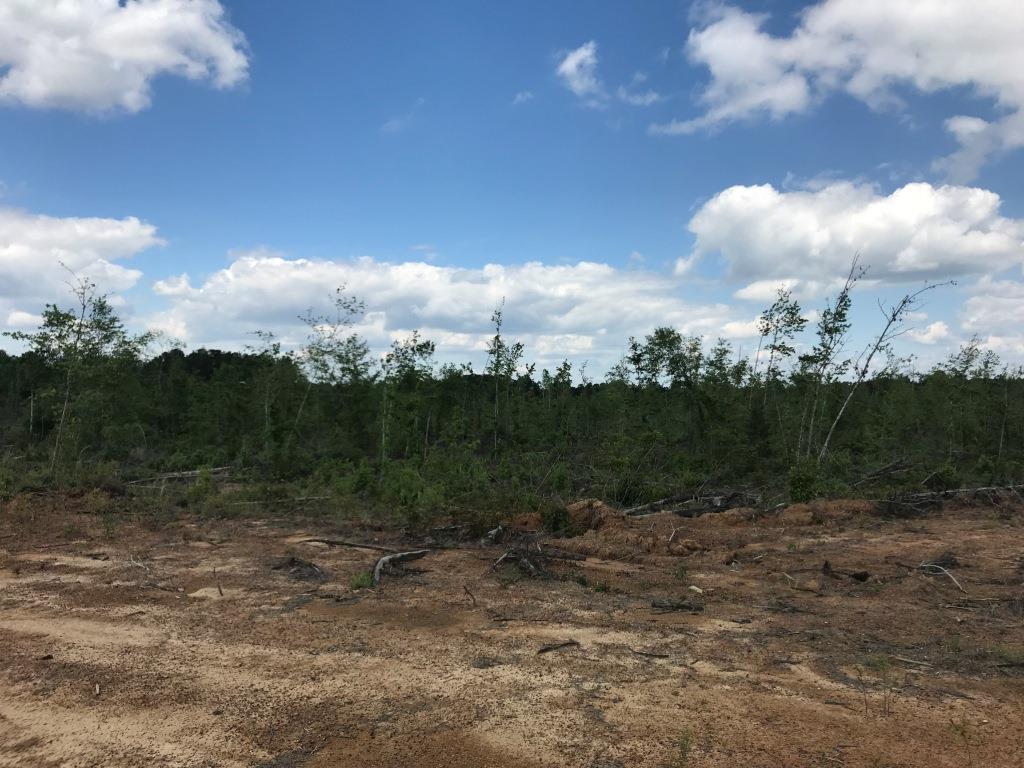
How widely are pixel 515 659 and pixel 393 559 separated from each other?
4097 millimetres

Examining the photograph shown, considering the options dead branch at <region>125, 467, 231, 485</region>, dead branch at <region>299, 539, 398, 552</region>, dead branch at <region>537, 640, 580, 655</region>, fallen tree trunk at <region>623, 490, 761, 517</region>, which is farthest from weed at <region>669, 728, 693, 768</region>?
dead branch at <region>125, 467, 231, 485</region>

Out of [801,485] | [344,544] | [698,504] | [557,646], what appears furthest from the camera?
[698,504]

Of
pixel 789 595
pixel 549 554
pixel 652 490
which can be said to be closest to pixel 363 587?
pixel 549 554

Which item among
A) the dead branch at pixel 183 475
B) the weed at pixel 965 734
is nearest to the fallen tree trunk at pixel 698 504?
the weed at pixel 965 734

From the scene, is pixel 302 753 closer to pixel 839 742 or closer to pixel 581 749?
pixel 581 749

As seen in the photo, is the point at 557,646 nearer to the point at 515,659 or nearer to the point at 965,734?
the point at 515,659

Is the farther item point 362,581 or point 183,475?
point 183,475

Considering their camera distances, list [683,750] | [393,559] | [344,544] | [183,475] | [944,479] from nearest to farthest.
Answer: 1. [683,750]
2. [393,559]
3. [344,544]
4. [944,479]
5. [183,475]

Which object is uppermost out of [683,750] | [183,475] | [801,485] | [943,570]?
[801,485]

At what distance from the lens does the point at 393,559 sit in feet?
30.9

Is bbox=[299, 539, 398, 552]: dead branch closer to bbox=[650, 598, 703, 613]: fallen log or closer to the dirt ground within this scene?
the dirt ground

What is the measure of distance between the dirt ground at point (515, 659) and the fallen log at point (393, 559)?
0.14 metres

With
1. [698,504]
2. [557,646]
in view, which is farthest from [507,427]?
[557,646]

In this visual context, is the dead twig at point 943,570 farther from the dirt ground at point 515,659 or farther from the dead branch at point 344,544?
the dead branch at point 344,544
